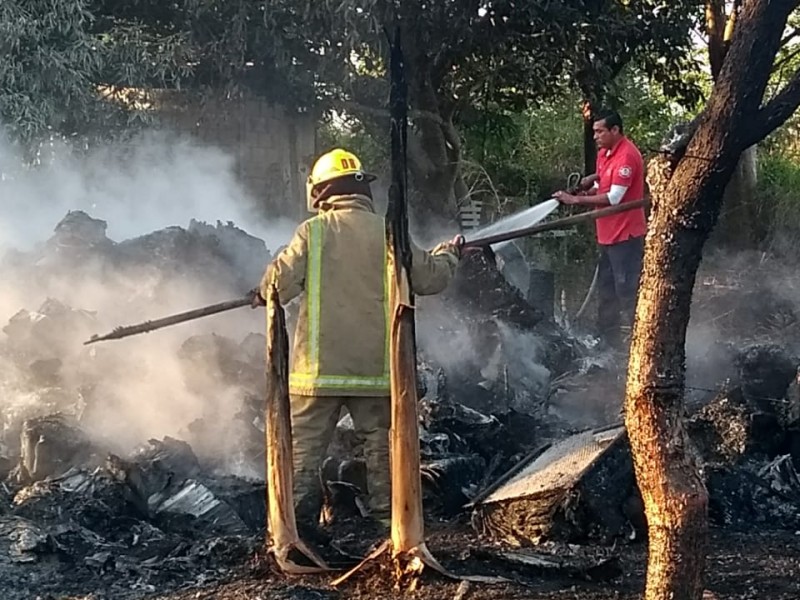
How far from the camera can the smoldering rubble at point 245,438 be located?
5016 millimetres

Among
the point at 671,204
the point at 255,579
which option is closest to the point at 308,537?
the point at 255,579

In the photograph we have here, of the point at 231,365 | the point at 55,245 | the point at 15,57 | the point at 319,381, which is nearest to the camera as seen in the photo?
the point at 319,381

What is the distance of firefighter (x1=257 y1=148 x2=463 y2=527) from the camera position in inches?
191

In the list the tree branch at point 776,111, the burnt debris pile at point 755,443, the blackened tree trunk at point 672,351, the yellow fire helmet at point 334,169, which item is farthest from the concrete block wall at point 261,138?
the tree branch at point 776,111

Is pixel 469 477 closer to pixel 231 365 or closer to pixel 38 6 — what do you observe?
pixel 231 365

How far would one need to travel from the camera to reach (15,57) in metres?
10.7

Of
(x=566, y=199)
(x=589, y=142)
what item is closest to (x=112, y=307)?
(x=566, y=199)

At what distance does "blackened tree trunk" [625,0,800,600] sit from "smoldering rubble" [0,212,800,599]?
3.77 ft

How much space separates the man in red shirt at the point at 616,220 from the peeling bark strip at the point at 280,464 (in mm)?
3409

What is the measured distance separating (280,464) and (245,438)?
2.19m

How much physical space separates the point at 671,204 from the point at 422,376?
15.3 feet

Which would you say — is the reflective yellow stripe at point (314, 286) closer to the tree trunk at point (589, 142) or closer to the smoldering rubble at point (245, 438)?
the smoldering rubble at point (245, 438)

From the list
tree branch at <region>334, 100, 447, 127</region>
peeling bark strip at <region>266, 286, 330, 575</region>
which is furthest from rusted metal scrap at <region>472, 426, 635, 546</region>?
tree branch at <region>334, 100, 447, 127</region>

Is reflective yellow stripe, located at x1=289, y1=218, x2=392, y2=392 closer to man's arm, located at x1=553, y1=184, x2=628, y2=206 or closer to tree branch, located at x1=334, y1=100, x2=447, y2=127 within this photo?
man's arm, located at x1=553, y1=184, x2=628, y2=206
